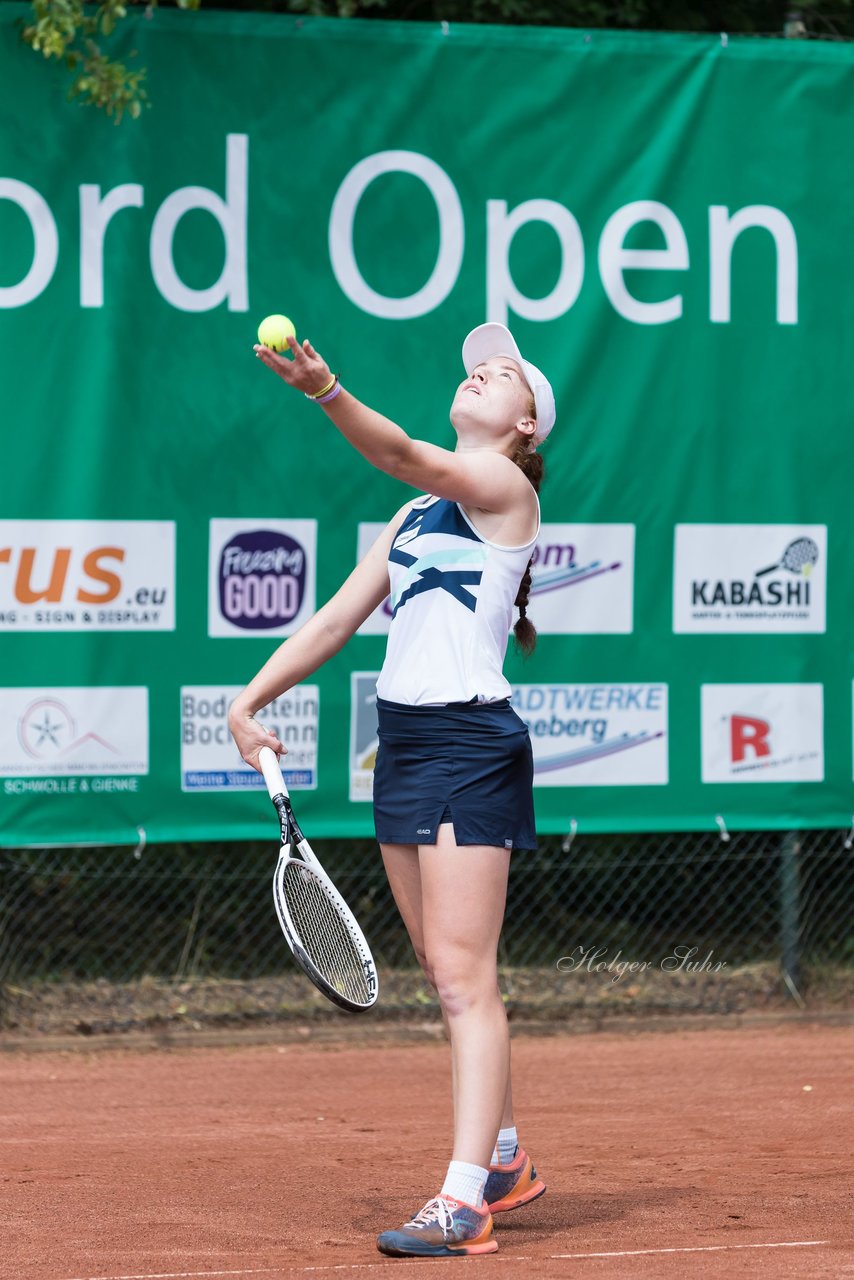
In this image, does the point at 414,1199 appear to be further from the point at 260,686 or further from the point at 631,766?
the point at 631,766

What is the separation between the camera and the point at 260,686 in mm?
3980

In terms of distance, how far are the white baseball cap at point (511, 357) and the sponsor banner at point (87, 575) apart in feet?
8.17

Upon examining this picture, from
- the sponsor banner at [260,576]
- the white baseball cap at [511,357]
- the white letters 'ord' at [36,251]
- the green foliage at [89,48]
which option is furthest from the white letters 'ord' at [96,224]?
the white baseball cap at [511,357]

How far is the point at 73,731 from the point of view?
623 centimetres

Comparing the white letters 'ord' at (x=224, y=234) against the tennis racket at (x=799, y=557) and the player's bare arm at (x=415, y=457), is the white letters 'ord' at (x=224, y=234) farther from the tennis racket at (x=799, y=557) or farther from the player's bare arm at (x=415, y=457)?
the player's bare arm at (x=415, y=457)

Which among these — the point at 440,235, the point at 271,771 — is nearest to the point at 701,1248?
the point at 271,771

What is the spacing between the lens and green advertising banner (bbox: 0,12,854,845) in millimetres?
6219

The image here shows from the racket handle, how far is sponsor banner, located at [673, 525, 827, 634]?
3086mm

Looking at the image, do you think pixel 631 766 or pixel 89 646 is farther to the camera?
pixel 631 766

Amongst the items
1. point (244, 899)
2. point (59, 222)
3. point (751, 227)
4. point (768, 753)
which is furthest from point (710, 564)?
point (59, 222)

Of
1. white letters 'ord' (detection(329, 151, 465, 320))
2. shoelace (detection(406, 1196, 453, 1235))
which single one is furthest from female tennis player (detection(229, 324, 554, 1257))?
white letters 'ord' (detection(329, 151, 465, 320))

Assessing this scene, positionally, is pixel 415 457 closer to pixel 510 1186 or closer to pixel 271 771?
pixel 271 771

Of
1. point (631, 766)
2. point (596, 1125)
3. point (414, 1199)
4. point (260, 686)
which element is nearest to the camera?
point (260, 686)

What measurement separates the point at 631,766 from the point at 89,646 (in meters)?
2.08
